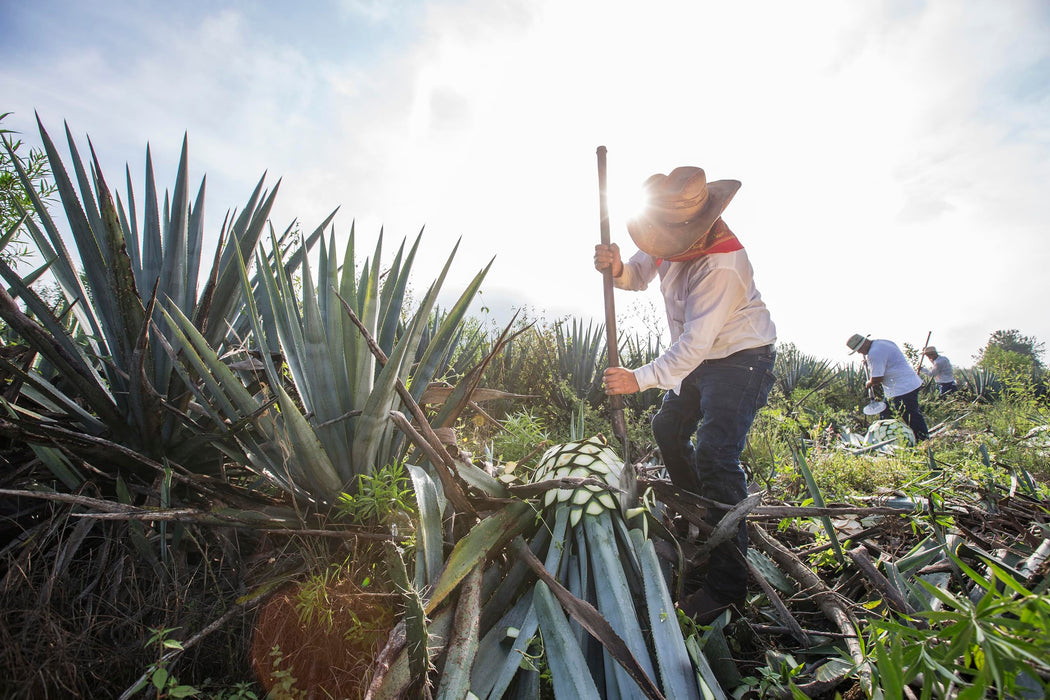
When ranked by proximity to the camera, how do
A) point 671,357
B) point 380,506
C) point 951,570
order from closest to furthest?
point 380,506
point 951,570
point 671,357

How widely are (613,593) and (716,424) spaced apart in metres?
1.34

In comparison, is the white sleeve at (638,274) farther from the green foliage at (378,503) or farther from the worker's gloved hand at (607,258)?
the green foliage at (378,503)

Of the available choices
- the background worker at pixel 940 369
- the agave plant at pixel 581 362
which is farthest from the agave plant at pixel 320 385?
the background worker at pixel 940 369

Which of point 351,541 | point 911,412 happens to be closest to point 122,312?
point 351,541

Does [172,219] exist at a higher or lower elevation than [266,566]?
higher

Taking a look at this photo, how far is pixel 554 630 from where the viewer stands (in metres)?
1.16

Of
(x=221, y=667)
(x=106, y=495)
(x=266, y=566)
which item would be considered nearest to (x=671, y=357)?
(x=266, y=566)

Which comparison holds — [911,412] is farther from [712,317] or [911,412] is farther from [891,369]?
[712,317]

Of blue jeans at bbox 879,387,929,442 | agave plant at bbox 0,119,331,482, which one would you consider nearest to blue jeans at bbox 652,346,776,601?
agave plant at bbox 0,119,331,482

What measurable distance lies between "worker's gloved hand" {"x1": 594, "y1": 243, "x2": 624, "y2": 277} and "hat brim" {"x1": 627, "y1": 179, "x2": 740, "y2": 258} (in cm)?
33

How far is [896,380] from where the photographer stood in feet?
22.0

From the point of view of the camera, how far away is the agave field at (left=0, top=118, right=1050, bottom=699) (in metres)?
1.12

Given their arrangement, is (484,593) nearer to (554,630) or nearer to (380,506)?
(554,630)

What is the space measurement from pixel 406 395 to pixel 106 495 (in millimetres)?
1091
